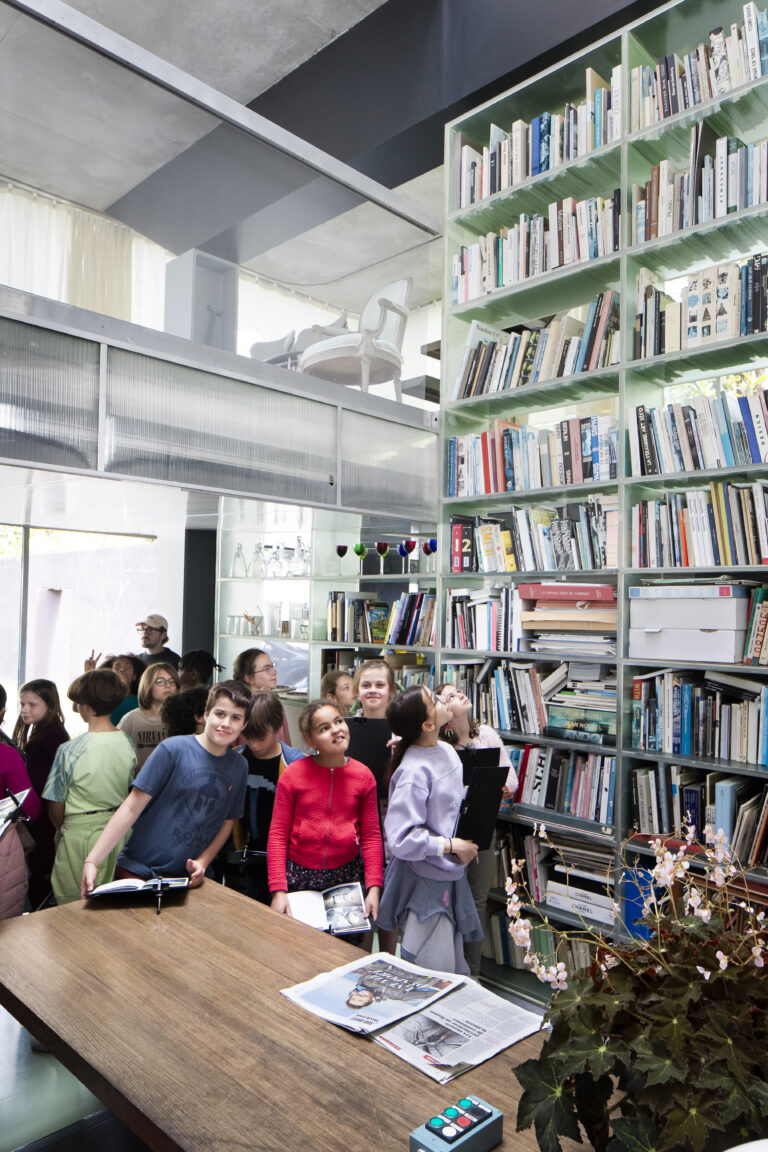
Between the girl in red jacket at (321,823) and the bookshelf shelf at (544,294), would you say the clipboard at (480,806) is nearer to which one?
the girl in red jacket at (321,823)

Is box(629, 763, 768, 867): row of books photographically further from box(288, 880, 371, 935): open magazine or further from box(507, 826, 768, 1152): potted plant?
box(507, 826, 768, 1152): potted plant

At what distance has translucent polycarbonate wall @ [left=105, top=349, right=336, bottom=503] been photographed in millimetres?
3014

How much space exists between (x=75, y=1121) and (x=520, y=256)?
3878mm

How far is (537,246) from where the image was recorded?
3.73 metres

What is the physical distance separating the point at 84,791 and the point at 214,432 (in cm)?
151

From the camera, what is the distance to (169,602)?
24.0ft

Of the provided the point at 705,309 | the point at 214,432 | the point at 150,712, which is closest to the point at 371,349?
the point at 214,432

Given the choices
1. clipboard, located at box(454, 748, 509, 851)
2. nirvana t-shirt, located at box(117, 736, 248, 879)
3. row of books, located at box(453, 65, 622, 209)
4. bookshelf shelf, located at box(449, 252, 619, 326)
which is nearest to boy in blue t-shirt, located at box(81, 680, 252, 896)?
nirvana t-shirt, located at box(117, 736, 248, 879)

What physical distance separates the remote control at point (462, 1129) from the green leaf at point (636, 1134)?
0.35 m

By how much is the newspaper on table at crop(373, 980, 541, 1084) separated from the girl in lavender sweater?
0.82 meters

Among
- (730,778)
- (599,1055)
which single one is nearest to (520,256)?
(730,778)

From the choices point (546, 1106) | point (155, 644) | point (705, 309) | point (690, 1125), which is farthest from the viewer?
point (155, 644)

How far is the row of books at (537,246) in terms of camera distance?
3502 millimetres

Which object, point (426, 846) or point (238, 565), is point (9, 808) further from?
point (238, 565)
